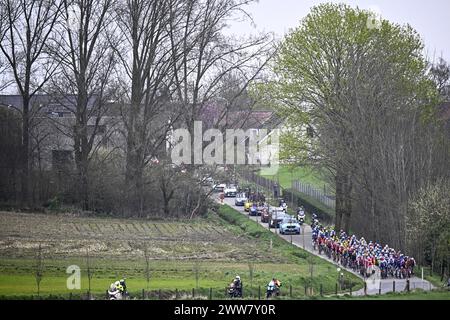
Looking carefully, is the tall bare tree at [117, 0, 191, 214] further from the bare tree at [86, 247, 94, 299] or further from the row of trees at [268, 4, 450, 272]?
the bare tree at [86, 247, 94, 299]

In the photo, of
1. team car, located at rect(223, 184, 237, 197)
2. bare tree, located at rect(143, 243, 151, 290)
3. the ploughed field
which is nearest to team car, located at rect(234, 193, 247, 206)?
team car, located at rect(223, 184, 237, 197)

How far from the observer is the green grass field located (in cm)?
2808

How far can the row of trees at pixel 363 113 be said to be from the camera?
137ft

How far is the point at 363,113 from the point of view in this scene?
44969 millimetres

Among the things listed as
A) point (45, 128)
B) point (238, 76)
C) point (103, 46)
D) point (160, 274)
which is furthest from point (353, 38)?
point (160, 274)

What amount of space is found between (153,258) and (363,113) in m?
15.5

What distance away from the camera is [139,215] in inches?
1861

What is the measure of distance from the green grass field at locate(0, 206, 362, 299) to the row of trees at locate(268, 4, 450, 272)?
462 centimetres

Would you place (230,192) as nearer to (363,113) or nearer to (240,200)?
(240,200)

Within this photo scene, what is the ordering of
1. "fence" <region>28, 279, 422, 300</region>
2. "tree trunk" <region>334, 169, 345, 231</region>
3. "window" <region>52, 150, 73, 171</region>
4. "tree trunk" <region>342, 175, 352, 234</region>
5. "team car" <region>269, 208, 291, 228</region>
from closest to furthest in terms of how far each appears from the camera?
"fence" <region>28, 279, 422, 300</region> → "tree trunk" <region>342, 175, 352, 234</region> → "tree trunk" <region>334, 169, 345, 231</region> → "team car" <region>269, 208, 291, 228</region> → "window" <region>52, 150, 73, 171</region>

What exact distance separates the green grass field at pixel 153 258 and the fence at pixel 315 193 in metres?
11.3

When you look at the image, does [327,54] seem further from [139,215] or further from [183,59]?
[139,215]

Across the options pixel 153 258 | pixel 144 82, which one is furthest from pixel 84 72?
pixel 153 258

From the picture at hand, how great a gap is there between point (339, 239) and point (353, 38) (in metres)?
14.3
